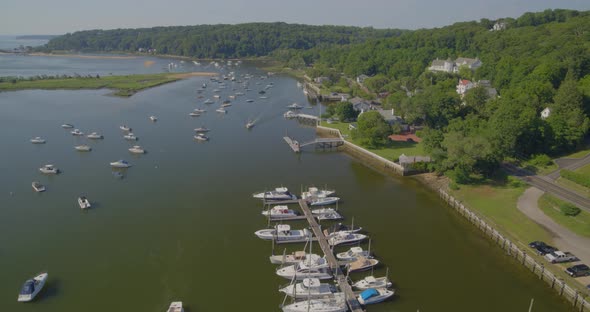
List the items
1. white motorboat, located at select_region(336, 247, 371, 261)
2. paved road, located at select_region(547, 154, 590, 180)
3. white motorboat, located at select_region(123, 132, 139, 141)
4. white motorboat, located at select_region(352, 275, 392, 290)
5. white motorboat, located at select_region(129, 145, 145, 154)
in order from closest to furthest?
1. white motorboat, located at select_region(352, 275, 392, 290)
2. white motorboat, located at select_region(336, 247, 371, 261)
3. paved road, located at select_region(547, 154, 590, 180)
4. white motorboat, located at select_region(129, 145, 145, 154)
5. white motorboat, located at select_region(123, 132, 139, 141)

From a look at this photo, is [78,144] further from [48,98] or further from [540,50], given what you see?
[540,50]

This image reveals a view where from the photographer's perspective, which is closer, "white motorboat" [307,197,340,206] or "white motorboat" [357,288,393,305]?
"white motorboat" [357,288,393,305]

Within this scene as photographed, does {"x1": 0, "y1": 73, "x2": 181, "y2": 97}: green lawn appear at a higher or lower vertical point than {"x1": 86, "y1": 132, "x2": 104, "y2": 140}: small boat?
higher

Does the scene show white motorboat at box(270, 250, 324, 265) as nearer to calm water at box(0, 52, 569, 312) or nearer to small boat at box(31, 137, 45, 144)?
calm water at box(0, 52, 569, 312)

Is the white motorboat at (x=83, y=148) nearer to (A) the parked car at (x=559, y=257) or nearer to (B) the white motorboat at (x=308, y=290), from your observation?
(B) the white motorboat at (x=308, y=290)

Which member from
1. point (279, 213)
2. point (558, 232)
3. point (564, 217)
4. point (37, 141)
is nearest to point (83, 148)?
point (37, 141)

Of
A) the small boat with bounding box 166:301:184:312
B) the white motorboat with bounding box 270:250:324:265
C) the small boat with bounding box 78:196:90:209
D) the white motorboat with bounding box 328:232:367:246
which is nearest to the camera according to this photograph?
the small boat with bounding box 166:301:184:312

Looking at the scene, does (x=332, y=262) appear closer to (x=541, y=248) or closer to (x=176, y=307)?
(x=176, y=307)

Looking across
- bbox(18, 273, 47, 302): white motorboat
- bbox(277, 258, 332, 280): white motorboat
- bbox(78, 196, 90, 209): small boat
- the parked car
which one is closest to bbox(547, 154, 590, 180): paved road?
the parked car

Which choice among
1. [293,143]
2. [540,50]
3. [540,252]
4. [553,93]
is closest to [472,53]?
[540,50]
